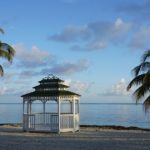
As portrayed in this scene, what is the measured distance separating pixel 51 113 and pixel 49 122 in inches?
26.3

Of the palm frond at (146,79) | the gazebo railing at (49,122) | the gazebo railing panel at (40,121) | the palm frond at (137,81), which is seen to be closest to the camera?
the palm frond at (146,79)

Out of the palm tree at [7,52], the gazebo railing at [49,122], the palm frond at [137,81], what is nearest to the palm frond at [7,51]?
the palm tree at [7,52]

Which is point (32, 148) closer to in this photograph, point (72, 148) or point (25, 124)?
point (72, 148)

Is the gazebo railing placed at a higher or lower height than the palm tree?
lower

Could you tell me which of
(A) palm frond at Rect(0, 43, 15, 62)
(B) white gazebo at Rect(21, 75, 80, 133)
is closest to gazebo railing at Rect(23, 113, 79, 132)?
(B) white gazebo at Rect(21, 75, 80, 133)

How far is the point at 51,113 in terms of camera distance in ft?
99.1

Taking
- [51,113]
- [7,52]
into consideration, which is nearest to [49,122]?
[51,113]

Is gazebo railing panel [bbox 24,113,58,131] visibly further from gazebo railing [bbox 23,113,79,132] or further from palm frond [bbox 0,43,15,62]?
palm frond [bbox 0,43,15,62]

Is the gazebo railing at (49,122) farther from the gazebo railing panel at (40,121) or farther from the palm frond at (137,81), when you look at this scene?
the palm frond at (137,81)

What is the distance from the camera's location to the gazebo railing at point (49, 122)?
29922 millimetres

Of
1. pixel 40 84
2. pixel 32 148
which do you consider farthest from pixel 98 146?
pixel 40 84

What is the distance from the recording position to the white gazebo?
1179 inches

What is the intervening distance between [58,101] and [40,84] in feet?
6.52

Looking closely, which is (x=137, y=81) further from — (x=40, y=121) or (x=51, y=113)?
(x=40, y=121)
